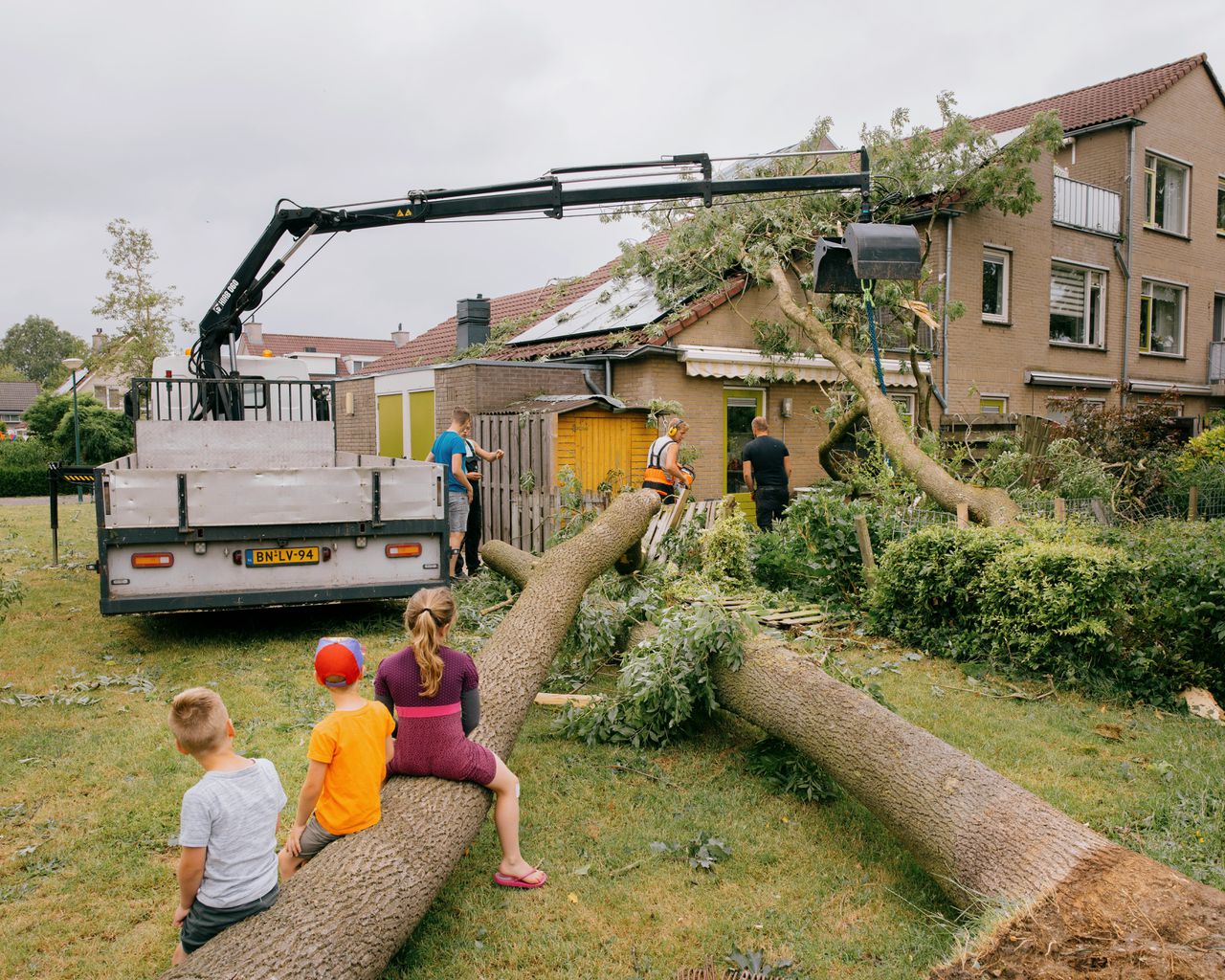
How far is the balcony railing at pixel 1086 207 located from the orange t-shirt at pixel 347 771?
19355mm

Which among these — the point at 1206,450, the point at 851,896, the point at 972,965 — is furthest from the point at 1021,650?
the point at 1206,450

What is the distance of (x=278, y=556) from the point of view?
731 centimetres

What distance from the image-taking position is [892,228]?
30.1ft

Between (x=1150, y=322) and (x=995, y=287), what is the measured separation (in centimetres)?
673

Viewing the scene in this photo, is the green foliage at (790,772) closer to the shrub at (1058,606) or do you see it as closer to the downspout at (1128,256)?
the shrub at (1058,606)

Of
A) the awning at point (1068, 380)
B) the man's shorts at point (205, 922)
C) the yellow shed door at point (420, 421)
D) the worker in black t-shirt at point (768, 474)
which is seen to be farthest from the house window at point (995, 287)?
the man's shorts at point (205, 922)

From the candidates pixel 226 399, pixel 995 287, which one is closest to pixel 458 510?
pixel 226 399

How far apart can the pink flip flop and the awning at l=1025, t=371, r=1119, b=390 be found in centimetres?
1730

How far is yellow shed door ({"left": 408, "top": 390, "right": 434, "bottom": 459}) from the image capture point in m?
14.2

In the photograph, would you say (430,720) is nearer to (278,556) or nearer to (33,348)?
(278,556)

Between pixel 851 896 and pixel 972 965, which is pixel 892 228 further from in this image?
pixel 972 965

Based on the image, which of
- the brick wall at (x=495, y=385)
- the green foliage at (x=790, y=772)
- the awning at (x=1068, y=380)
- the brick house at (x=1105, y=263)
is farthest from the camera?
the awning at (x=1068, y=380)

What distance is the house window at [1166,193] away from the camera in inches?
Result: 829

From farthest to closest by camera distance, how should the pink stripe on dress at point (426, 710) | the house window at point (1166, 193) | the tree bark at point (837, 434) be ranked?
the house window at point (1166, 193) → the tree bark at point (837, 434) → the pink stripe on dress at point (426, 710)
